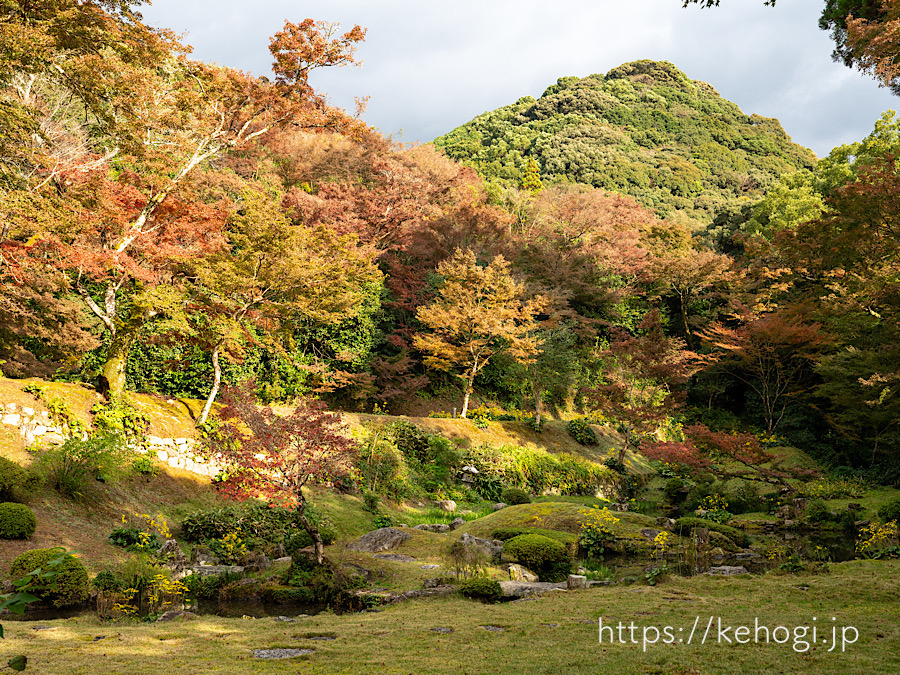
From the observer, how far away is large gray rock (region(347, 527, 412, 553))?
29.5 ft

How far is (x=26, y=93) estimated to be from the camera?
11195 mm

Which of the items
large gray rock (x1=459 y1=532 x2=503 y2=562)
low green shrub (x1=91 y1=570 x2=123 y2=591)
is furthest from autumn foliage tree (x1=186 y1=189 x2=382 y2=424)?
large gray rock (x1=459 y1=532 x2=503 y2=562)

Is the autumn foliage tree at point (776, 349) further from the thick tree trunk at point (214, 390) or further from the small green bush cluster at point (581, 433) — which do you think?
the thick tree trunk at point (214, 390)

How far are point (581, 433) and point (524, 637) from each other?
1634 cm

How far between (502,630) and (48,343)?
520 inches

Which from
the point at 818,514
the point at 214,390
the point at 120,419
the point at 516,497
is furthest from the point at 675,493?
the point at 120,419

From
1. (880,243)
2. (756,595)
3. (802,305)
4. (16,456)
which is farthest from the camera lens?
(802,305)

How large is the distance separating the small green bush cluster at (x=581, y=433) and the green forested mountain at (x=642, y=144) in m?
24.1

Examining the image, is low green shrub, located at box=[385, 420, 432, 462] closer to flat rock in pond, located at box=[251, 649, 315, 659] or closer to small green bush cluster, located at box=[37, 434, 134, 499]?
small green bush cluster, located at box=[37, 434, 134, 499]

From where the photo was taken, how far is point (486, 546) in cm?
853

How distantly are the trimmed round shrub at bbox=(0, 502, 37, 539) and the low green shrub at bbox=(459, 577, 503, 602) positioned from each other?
593cm

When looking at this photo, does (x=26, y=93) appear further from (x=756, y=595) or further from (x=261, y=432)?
(x=756, y=595)

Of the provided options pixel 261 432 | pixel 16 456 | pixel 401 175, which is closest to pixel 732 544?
pixel 261 432

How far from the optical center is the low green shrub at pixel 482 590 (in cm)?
645
